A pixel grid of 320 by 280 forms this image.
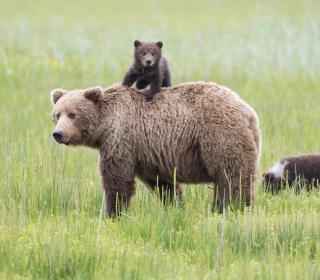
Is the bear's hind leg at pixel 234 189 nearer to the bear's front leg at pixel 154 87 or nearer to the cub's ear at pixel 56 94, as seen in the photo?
the bear's front leg at pixel 154 87

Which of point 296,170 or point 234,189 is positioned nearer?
point 234,189

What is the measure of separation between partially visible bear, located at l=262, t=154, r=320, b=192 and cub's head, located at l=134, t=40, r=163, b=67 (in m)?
2.56

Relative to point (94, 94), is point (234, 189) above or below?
below

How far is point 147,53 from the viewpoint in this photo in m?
5.85

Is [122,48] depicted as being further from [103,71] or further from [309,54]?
[309,54]

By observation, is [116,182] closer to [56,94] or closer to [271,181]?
[56,94]

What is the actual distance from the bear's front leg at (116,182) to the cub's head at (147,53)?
3.86ft

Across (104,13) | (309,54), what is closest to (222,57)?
(309,54)

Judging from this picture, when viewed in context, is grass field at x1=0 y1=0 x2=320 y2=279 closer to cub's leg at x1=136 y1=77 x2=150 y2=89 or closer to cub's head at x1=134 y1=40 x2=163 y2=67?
cub's leg at x1=136 y1=77 x2=150 y2=89

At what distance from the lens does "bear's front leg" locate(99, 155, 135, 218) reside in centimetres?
552

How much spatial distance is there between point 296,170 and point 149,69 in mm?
2975

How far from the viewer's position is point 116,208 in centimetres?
524

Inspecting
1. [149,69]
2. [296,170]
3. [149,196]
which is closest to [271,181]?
[296,170]

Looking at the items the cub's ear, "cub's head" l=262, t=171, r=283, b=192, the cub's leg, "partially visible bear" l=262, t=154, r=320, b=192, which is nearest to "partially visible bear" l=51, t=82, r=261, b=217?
the cub's ear
